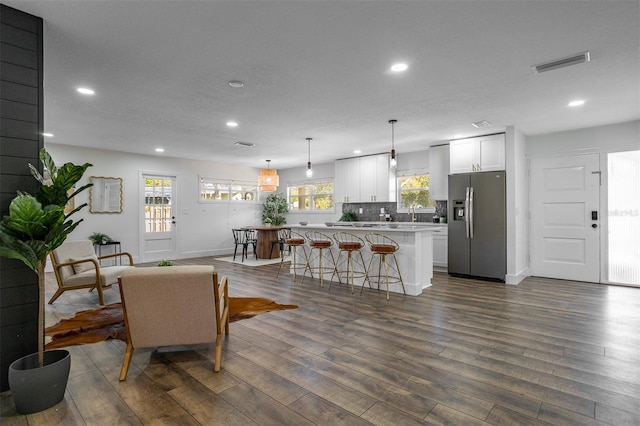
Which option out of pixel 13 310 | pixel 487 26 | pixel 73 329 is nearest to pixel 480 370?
pixel 487 26

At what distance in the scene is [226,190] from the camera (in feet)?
31.4

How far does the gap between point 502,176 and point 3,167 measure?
634 centimetres

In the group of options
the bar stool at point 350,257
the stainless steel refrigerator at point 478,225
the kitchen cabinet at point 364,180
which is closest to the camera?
the bar stool at point 350,257

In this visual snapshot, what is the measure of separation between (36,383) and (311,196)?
8124 millimetres

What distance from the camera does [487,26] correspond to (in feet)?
8.13

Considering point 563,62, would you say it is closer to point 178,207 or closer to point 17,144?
point 17,144

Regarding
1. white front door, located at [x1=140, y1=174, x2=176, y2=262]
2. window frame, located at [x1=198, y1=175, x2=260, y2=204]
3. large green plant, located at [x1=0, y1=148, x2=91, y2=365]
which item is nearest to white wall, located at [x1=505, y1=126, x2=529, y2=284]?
large green plant, located at [x1=0, y1=148, x2=91, y2=365]

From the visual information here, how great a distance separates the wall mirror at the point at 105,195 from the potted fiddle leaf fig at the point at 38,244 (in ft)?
18.9

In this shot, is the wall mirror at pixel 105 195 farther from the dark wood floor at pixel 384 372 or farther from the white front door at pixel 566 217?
the white front door at pixel 566 217

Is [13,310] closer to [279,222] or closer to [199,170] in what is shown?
[199,170]

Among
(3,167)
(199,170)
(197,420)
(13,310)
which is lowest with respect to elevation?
(197,420)

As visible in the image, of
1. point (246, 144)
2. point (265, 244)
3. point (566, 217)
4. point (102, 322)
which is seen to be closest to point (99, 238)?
point (265, 244)

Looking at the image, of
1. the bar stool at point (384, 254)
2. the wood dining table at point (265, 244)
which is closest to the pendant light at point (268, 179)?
the wood dining table at point (265, 244)

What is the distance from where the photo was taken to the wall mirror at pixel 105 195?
708cm
